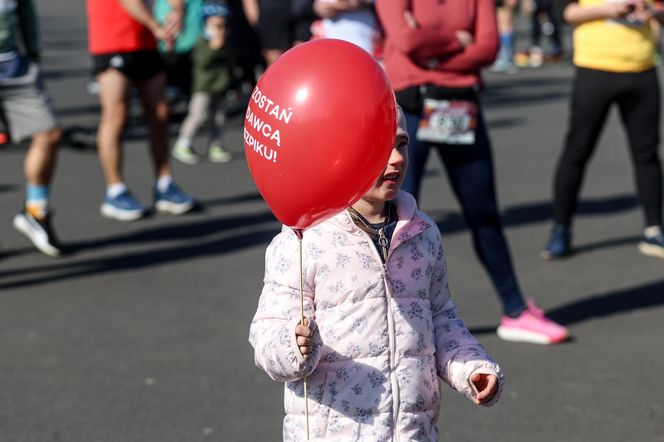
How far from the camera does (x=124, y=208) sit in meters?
8.43

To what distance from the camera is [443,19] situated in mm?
5617

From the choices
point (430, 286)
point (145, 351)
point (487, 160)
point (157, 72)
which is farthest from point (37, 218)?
point (430, 286)

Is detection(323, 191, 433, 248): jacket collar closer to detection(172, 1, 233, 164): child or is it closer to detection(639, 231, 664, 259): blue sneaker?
detection(639, 231, 664, 259): blue sneaker

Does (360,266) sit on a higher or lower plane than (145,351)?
higher

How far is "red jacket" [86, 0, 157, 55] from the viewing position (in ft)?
26.6

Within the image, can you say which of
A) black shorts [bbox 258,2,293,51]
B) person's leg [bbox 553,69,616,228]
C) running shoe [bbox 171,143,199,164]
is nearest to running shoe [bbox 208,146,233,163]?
running shoe [bbox 171,143,199,164]

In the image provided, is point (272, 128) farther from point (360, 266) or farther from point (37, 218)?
point (37, 218)

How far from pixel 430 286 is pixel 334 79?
69 centimetres

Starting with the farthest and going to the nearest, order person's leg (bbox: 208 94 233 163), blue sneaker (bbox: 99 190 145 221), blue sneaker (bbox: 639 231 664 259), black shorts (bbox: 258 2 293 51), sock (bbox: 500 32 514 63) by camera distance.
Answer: sock (bbox: 500 32 514 63)
person's leg (bbox: 208 94 233 163)
black shorts (bbox: 258 2 293 51)
blue sneaker (bbox: 99 190 145 221)
blue sneaker (bbox: 639 231 664 259)

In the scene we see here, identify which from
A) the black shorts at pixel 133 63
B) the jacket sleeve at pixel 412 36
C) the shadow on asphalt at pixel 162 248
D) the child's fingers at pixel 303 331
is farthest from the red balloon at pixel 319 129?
the black shorts at pixel 133 63

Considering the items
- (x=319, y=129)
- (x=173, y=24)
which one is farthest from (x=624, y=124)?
(x=319, y=129)

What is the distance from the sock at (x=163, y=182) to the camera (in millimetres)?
8602

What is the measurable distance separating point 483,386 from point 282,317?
0.54 meters

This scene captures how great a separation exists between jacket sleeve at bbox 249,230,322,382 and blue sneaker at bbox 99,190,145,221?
5.43 meters
